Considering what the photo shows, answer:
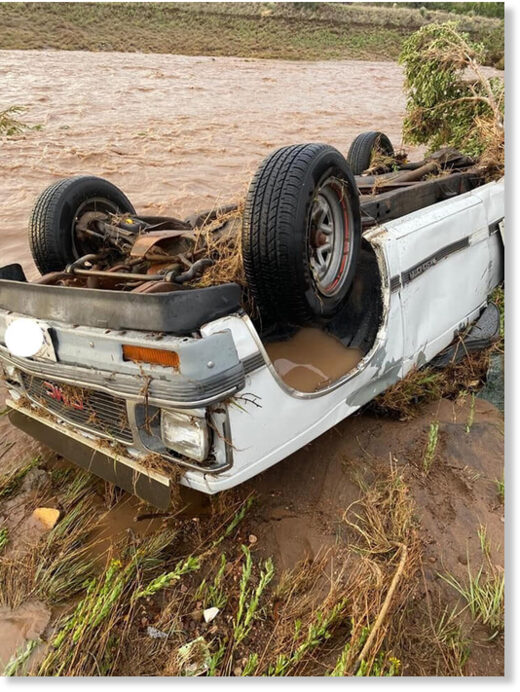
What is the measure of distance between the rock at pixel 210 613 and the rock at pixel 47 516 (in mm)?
954

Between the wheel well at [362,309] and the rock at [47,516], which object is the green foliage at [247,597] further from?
the wheel well at [362,309]

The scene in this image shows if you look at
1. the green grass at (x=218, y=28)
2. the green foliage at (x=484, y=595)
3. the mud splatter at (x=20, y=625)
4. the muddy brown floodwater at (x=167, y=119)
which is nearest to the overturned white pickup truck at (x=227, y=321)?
the mud splatter at (x=20, y=625)

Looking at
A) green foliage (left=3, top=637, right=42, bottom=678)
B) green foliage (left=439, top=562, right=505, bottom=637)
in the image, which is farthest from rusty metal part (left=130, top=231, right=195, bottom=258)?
green foliage (left=439, top=562, right=505, bottom=637)

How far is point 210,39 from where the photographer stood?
23281mm

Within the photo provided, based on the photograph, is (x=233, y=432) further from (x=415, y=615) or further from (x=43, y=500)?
(x=43, y=500)

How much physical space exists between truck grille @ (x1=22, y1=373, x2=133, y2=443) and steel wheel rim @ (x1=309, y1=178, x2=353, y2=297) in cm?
114

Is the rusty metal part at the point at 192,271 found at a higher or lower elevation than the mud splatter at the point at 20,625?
higher

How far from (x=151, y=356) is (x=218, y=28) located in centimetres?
2657

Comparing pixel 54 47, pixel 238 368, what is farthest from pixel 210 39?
pixel 238 368

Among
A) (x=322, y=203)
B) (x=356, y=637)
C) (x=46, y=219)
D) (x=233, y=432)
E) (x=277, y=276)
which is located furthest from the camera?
(x=46, y=219)

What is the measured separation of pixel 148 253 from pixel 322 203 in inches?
37.7

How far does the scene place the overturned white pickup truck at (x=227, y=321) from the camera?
2.12 metres

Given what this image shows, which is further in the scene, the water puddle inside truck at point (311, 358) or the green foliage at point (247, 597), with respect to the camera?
the water puddle inside truck at point (311, 358)

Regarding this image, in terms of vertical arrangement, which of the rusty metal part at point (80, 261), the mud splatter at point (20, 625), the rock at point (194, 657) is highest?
the rusty metal part at point (80, 261)
